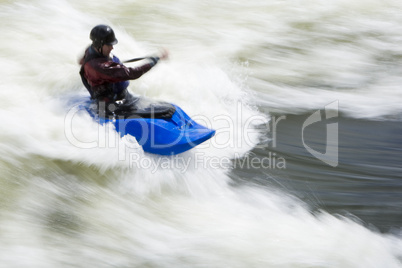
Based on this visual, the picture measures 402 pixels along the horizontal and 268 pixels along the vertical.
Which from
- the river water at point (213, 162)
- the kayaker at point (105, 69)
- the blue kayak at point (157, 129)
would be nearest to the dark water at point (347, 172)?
the river water at point (213, 162)

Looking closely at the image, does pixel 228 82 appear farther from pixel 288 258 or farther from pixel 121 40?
pixel 288 258

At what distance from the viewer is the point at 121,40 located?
6199 mm

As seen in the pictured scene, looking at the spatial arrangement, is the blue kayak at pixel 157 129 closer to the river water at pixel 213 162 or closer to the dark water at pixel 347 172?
the river water at pixel 213 162

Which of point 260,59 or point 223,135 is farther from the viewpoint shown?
point 260,59

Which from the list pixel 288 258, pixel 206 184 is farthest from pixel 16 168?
pixel 288 258

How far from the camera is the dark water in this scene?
3.81 meters

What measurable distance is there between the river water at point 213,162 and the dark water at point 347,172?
0.01m

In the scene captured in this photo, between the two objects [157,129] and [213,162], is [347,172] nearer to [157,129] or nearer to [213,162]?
[213,162]

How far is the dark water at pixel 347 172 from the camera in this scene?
150 inches

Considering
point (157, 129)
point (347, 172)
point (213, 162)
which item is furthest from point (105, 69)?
point (347, 172)

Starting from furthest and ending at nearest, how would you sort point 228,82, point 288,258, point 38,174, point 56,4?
point 56,4
point 228,82
point 38,174
point 288,258

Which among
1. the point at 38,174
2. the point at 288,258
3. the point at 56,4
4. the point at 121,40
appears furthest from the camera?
the point at 56,4

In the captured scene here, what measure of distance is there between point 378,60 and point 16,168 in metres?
4.60

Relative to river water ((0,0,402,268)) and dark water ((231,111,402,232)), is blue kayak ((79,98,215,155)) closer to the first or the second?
river water ((0,0,402,268))
